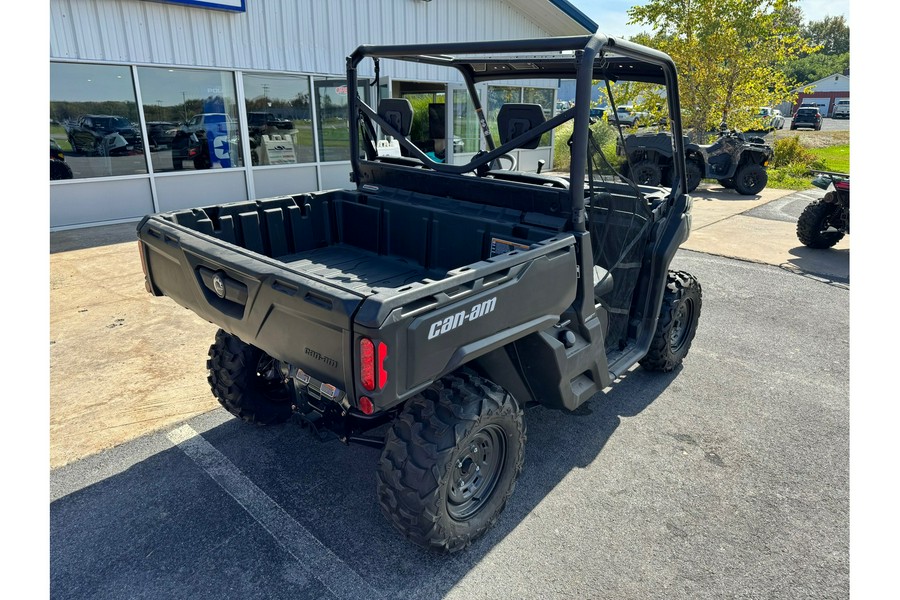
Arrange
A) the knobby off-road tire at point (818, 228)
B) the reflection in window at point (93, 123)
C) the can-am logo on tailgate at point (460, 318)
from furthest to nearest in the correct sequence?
the knobby off-road tire at point (818, 228)
the reflection in window at point (93, 123)
the can-am logo on tailgate at point (460, 318)

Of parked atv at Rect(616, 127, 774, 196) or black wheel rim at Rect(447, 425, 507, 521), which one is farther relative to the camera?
parked atv at Rect(616, 127, 774, 196)

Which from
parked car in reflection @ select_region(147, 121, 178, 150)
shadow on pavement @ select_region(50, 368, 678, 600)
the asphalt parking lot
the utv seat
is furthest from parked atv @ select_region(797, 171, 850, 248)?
parked car in reflection @ select_region(147, 121, 178, 150)

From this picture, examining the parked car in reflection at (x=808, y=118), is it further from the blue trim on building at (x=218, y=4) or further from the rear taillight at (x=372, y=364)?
the rear taillight at (x=372, y=364)

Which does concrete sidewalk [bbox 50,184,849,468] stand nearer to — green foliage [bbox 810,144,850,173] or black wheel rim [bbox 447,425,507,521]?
black wheel rim [bbox 447,425,507,521]

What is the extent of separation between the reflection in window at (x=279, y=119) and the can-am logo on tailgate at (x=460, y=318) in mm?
8795

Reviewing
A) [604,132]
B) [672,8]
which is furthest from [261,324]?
[672,8]

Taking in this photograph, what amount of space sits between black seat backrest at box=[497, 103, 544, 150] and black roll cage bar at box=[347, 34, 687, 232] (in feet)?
0.34

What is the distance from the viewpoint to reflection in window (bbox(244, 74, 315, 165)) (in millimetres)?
9797

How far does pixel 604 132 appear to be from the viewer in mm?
15586

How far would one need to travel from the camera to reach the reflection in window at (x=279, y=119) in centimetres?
980

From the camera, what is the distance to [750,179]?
12781mm

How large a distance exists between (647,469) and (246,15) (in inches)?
364

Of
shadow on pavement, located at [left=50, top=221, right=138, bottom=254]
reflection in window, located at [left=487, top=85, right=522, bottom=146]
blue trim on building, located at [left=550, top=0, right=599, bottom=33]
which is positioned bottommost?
shadow on pavement, located at [left=50, top=221, right=138, bottom=254]

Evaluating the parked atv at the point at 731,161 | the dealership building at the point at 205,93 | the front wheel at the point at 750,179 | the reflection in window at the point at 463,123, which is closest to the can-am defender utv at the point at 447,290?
the dealership building at the point at 205,93
